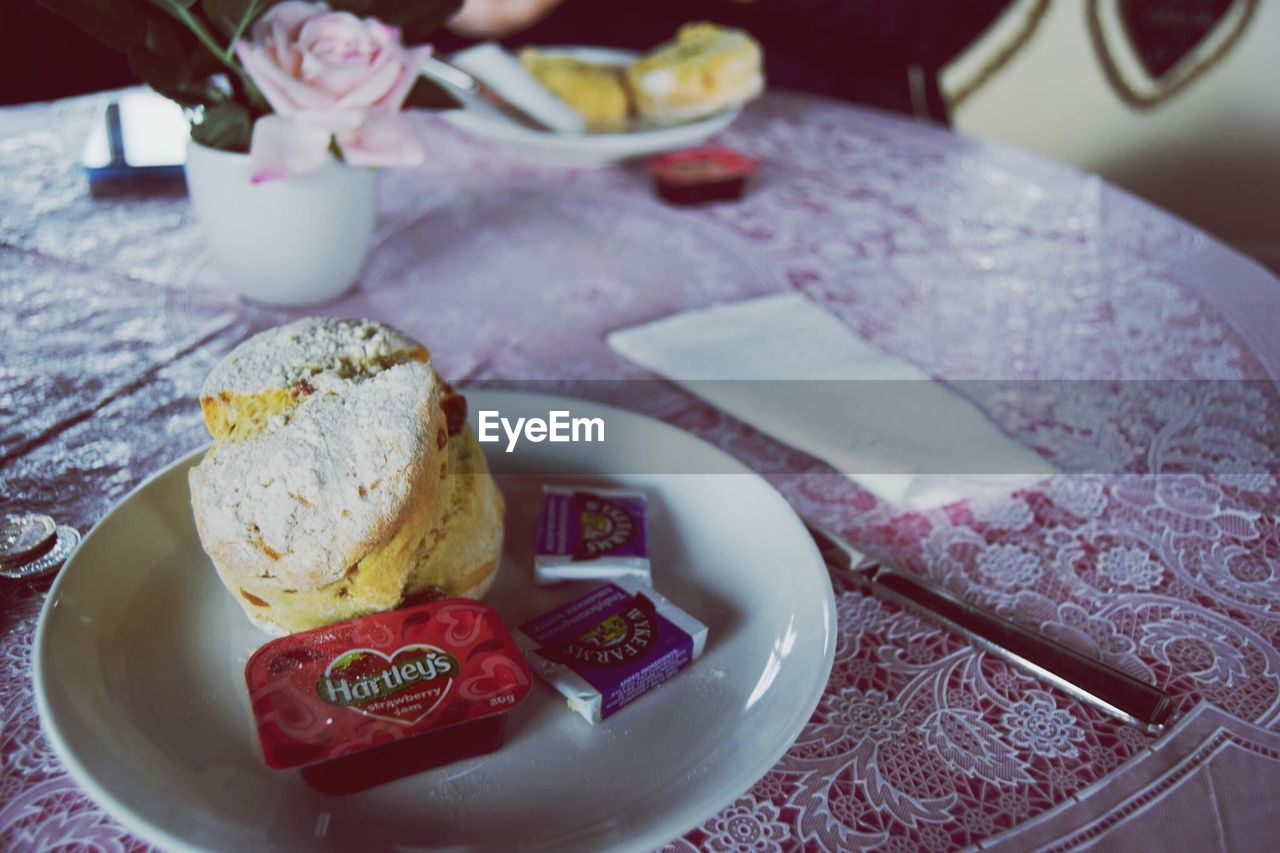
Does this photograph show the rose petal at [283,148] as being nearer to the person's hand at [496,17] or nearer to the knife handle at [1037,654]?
the knife handle at [1037,654]

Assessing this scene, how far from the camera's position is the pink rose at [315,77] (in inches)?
32.9

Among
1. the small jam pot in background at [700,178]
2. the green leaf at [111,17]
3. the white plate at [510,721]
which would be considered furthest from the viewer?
the small jam pot in background at [700,178]

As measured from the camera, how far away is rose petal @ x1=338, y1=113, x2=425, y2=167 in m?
0.90

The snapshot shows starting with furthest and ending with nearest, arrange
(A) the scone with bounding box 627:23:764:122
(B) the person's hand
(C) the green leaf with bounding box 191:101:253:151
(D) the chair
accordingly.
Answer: (D) the chair
(B) the person's hand
(A) the scone with bounding box 627:23:764:122
(C) the green leaf with bounding box 191:101:253:151

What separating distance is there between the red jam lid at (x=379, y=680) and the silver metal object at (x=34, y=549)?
0.74ft

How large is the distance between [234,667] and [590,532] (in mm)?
253

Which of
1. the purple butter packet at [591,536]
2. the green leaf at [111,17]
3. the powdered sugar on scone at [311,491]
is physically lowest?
the purple butter packet at [591,536]

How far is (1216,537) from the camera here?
766mm

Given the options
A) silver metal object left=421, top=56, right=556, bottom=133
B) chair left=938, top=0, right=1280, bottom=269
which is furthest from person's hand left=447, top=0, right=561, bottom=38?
chair left=938, top=0, right=1280, bottom=269

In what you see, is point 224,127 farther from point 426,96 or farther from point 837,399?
point 837,399

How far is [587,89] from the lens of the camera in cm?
138

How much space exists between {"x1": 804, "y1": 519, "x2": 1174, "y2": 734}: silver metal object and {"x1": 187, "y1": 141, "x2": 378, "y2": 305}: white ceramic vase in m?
0.59

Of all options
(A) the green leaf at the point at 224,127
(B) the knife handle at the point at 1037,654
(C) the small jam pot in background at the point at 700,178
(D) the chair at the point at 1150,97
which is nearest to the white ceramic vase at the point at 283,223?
(A) the green leaf at the point at 224,127

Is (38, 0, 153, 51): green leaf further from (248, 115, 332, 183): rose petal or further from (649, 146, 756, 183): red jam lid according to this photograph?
(649, 146, 756, 183): red jam lid
